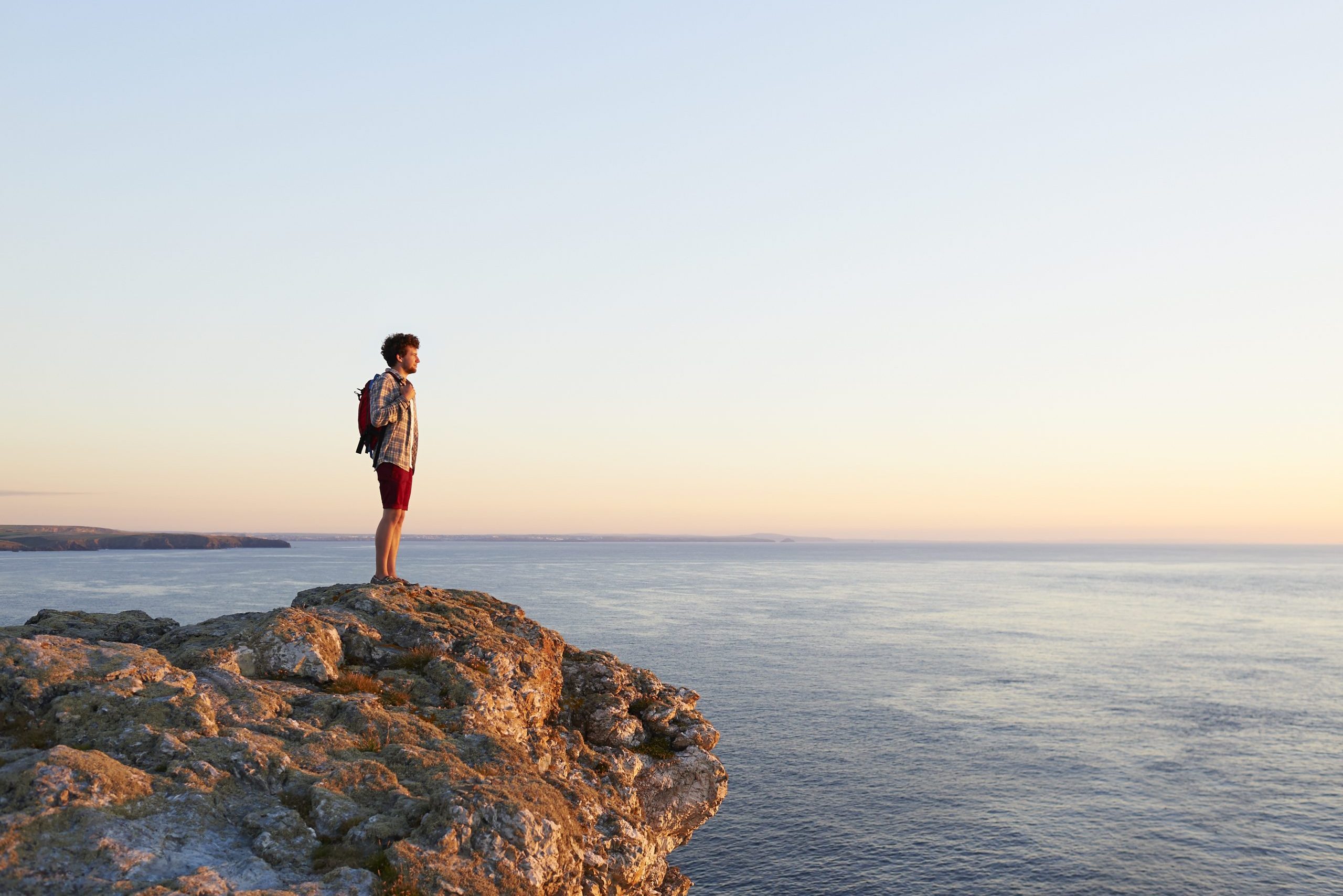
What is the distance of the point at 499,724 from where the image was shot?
42.6ft

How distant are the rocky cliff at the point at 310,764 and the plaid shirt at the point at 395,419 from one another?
2407 mm

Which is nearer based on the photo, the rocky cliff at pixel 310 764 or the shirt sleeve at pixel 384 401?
the rocky cliff at pixel 310 764

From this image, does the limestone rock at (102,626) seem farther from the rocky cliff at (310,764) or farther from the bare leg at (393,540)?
the bare leg at (393,540)

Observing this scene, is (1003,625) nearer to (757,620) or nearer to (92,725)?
(757,620)

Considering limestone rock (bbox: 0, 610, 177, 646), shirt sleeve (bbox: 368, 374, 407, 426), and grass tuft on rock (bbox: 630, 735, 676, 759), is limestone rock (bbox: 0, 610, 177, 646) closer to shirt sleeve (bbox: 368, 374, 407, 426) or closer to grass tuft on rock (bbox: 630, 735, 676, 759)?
shirt sleeve (bbox: 368, 374, 407, 426)

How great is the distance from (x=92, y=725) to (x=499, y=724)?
528 centimetres

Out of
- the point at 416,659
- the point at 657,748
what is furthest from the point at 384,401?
the point at 657,748

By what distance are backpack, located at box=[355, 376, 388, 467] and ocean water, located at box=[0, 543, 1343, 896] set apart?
31960mm

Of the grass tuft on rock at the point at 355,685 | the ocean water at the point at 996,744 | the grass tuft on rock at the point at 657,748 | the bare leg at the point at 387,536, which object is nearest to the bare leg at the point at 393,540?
the bare leg at the point at 387,536

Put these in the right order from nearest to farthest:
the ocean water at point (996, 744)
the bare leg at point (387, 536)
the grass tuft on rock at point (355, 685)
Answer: the grass tuft on rock at point (355, 685)
the bare leg at point (387, 536)
the ocean water at point (996, 744)

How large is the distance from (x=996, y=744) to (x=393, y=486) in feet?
196

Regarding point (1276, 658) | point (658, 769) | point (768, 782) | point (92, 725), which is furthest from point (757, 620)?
point (92, 725)

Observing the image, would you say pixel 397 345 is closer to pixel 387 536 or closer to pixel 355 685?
pixel 387 536

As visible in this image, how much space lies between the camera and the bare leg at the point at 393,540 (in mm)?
15852
